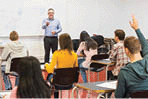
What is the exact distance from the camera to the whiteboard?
29.1 feet

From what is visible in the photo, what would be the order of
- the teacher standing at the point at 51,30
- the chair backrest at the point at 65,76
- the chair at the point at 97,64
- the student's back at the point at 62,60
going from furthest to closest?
1. the teacher standing at the point at 51,30
2. the chair at the point at 97,64
3. the student's back at the point at 62,60
4. the chair backrest at the point at 65,76

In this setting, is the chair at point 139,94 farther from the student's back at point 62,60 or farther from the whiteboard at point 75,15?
the whiteboard at point 75,15

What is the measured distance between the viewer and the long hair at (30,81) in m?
2.46

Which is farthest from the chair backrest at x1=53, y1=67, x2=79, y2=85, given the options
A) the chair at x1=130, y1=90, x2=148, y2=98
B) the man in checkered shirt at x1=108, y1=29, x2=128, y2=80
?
the chair at x1=130, y1=90, x2=148, y2=98

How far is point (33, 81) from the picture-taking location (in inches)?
98.3

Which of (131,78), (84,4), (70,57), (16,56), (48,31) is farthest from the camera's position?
(84,4)

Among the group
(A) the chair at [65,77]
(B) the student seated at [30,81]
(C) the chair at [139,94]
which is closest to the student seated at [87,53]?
(A) the chair at [65,77]

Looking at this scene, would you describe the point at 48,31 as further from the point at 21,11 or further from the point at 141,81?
the point at 141,81

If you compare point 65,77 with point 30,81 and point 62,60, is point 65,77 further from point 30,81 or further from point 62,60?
point 30,81

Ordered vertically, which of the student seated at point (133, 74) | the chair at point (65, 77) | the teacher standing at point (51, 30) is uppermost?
the teacher standing at point (51, 30)

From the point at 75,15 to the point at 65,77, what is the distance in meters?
5.76

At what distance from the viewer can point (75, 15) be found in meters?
10.1

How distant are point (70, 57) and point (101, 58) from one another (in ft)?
4.93

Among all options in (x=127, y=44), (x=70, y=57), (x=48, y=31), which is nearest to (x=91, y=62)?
(x=70, y=57)
